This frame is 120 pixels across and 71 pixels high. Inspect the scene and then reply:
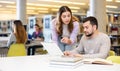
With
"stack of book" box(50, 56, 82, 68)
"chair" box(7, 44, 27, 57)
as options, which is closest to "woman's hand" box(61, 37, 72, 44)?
"stack of book" box(50, 56, 82, 68)

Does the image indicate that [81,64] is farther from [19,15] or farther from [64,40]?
[19,15]

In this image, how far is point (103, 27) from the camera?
7.32 metres

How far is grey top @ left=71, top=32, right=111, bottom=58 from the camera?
291cm

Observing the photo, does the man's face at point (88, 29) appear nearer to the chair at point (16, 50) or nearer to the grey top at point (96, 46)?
the grey top at point (96, 46)

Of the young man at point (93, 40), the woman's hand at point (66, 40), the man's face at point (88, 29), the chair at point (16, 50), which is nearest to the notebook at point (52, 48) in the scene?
the young man at point (93, 40)

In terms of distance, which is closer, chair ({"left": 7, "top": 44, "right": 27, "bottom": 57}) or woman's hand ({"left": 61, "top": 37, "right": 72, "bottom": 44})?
woman's hand ({"left": 61, "top": 37, "right": 72, "bottom": 44})

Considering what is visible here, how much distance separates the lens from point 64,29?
11.1 ft

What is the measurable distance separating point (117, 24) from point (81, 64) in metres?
7.00

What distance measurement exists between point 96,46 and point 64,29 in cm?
56

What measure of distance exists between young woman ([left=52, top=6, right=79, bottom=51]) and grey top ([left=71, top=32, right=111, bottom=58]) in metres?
0.16

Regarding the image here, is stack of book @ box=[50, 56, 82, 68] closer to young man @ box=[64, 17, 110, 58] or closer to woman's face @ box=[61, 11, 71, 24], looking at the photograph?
young man @ box=[64, 17, 110, 58]

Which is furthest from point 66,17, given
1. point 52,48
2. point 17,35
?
point 17,35

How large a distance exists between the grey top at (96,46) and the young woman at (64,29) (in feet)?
0.53

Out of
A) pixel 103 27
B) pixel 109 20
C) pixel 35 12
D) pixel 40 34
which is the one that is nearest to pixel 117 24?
pixel 109 20
